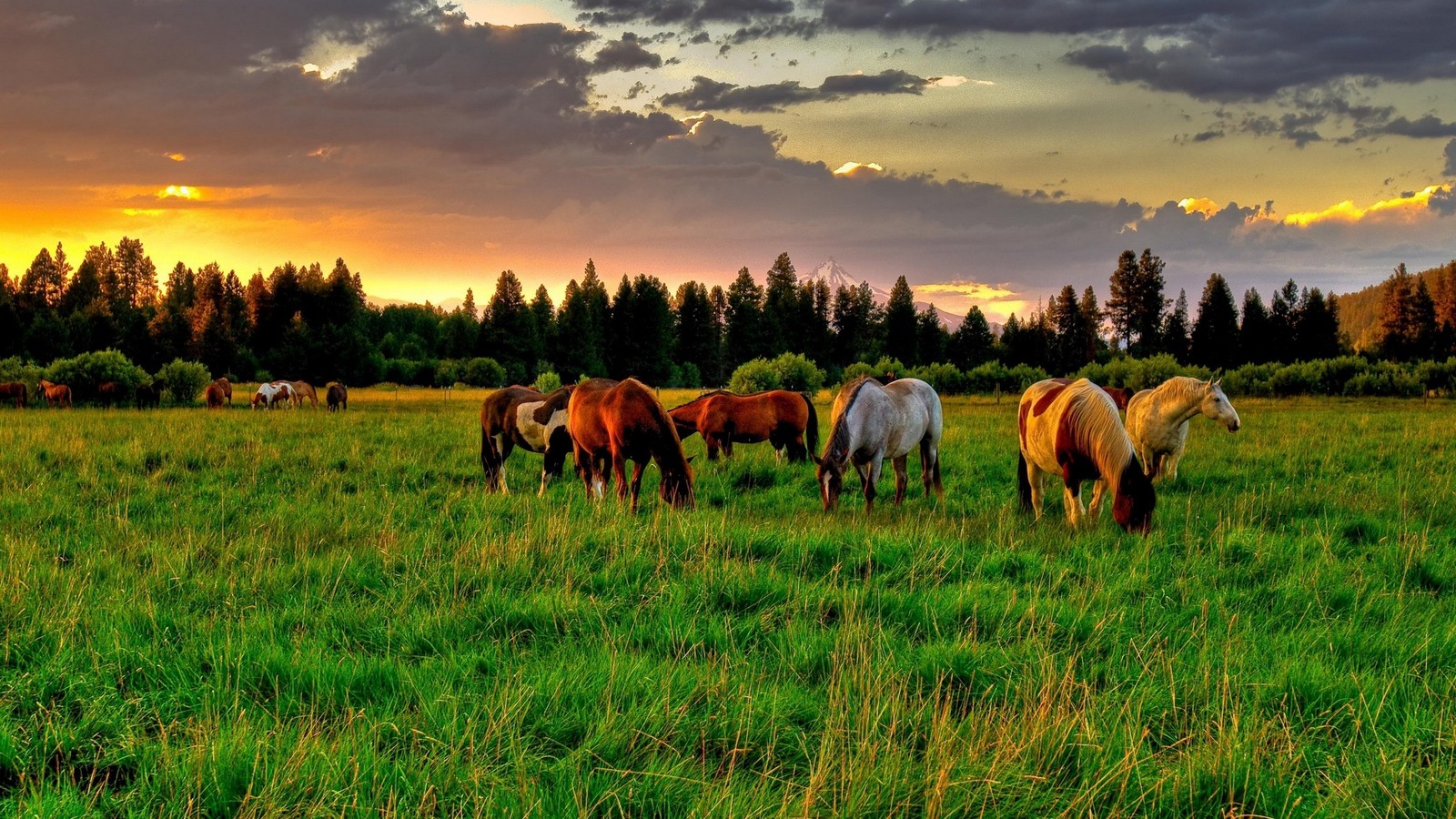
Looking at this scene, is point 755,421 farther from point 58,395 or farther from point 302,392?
point 302,392

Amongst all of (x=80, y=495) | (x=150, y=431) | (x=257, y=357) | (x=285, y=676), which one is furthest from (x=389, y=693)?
(x=257, y=357)

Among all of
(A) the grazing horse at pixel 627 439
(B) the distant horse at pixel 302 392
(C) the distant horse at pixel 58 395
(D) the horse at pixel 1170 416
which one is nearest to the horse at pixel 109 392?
(C) the distant horse at pixel 58 395

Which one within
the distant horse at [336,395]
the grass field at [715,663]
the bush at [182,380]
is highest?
the bush at [182,380]

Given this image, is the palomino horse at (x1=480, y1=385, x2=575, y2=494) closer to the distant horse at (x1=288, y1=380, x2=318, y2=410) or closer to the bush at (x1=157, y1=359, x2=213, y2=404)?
the bush at (x1=157, y1=359, x2=213, y2=404)

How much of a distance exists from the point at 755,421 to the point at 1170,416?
25.2 feet

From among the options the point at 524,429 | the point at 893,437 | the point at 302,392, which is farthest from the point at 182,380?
the point at 893,437

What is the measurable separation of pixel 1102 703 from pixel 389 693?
3.85m

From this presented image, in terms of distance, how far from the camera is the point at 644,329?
278 ft

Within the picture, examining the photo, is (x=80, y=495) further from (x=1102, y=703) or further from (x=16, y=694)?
(x=1102, y=703)

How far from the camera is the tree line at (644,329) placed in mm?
71438

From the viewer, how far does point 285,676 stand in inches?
162

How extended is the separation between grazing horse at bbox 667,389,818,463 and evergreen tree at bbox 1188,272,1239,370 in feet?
248

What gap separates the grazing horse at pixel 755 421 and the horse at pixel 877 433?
12.5ft

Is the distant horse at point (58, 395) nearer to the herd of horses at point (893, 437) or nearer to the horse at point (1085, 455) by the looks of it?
the herd of horses at point (893, 437)
